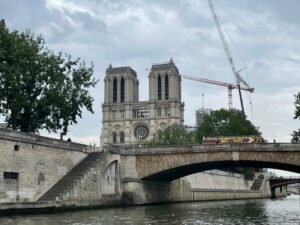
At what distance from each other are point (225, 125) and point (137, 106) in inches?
3063

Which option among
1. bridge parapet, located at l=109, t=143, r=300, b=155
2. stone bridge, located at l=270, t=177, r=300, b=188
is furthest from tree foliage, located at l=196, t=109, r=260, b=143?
bridge parapet, located at l=109, t=143, r=300, b=155

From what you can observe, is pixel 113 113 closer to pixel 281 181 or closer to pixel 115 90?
pixel 115 90

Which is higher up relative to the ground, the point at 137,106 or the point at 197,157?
the point at 137,106

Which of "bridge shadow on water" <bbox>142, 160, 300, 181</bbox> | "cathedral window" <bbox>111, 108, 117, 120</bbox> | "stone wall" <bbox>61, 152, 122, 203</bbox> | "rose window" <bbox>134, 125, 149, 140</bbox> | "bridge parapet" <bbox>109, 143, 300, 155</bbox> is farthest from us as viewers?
"cathedral window" <bbox>111, 108, 117, 120</bbox>

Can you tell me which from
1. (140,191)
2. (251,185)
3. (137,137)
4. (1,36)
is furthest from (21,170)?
(137,137)

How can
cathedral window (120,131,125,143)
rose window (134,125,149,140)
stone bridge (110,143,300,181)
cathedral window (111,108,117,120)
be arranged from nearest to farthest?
stone bridge (110,143,300,181) < rose window (134,125,149,140) < cathedral window (120,131,125,143) < cathedral window (111,108,117,120)

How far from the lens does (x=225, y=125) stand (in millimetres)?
92875

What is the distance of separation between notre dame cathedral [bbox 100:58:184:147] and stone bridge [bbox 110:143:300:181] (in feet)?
330

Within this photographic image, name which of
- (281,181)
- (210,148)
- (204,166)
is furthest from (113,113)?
Result: (210,148)

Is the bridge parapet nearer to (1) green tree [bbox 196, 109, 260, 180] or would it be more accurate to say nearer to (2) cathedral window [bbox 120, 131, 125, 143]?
(1) green tree [bbox 196, 109, 260, 180]

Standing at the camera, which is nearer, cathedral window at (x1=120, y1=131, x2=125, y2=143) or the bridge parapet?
the bridge parapet

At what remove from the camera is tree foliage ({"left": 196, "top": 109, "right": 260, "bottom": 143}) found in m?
91.4

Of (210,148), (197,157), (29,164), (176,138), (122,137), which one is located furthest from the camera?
(122,137)

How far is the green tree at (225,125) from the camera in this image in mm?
91375
